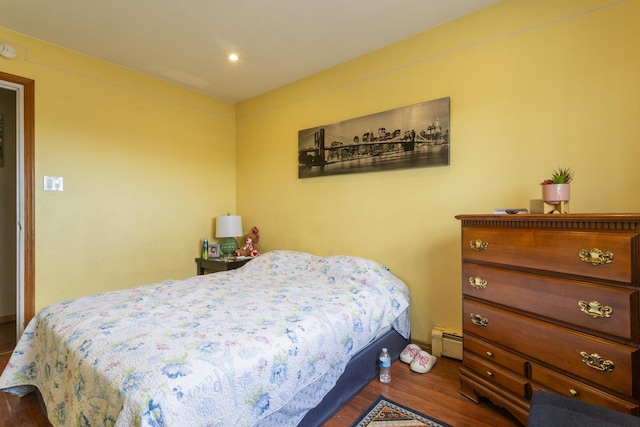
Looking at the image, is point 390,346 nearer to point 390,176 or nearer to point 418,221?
point 418,221

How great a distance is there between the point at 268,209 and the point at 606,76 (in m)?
3.01

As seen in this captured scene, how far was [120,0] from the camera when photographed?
204cm

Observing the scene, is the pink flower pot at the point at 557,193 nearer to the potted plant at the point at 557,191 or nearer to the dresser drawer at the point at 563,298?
the potted plant at the point at 557,191

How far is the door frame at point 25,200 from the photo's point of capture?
2.43 metres

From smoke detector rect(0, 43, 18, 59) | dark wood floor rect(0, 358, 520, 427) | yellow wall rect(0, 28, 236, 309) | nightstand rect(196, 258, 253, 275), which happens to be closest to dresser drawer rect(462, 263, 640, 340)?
dark wood floor rect(0, 358, 520, 427)

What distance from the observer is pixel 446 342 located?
225 cm

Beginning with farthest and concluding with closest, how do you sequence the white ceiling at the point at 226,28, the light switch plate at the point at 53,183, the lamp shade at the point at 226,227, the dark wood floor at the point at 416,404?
the lamp shade at the point at 226,227 → the light switch plate at the point at 53,183 → the white ceiling at the point at 226,28 → the dark wood floor at the point at 416,404

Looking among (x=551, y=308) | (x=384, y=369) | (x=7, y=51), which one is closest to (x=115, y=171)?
(x=7, y=51)

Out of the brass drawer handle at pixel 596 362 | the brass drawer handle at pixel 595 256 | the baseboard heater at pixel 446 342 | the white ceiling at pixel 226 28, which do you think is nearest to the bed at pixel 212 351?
the baseboard heater at pixel 446 342

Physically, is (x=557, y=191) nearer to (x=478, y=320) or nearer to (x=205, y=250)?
(x=478, y=320)

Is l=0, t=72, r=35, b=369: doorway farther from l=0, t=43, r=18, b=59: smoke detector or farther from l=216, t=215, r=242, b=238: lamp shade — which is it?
l=216, t=215, r=242, b=238: lamp shade

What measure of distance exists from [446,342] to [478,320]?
67 cm

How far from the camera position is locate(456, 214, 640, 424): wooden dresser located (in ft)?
3.83

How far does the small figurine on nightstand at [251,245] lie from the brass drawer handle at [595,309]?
2.89 meters
